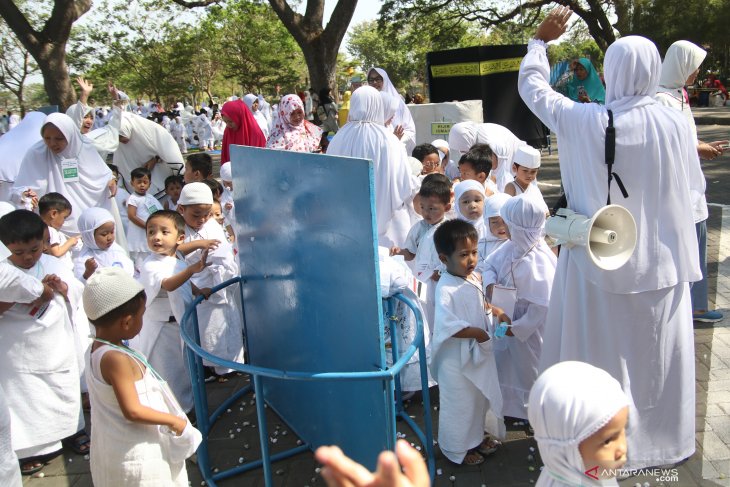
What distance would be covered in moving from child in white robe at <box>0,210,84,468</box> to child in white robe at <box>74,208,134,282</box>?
0.61 metres

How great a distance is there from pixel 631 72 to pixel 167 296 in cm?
294

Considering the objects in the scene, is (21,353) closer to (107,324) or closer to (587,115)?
(107,324)

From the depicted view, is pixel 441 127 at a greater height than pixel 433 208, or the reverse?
pixel 441 127

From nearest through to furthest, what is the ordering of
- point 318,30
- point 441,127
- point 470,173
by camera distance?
1. point 470,173
2. point 441,127
3. point 318,30

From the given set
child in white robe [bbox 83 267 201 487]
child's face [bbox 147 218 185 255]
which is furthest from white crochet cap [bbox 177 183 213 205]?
child in white robe [bbox 83 267 201 487]

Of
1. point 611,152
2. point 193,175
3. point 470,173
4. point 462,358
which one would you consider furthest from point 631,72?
point 193,175

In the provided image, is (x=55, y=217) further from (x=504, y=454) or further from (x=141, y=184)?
(x=504, y=454)

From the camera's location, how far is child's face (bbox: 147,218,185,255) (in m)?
3.79

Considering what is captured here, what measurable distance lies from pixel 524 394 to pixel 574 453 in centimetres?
200

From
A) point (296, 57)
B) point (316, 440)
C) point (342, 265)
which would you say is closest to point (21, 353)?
point (316, 440)

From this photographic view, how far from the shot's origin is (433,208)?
163 inches

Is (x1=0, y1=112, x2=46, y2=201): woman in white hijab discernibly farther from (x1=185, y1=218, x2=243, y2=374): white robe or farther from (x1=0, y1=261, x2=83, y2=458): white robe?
(x1=0, y1=261, x2=83, y2=458): white robe

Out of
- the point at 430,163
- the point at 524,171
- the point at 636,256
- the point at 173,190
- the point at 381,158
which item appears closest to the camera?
the point at 636,256

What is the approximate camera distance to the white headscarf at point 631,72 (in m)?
2.78
